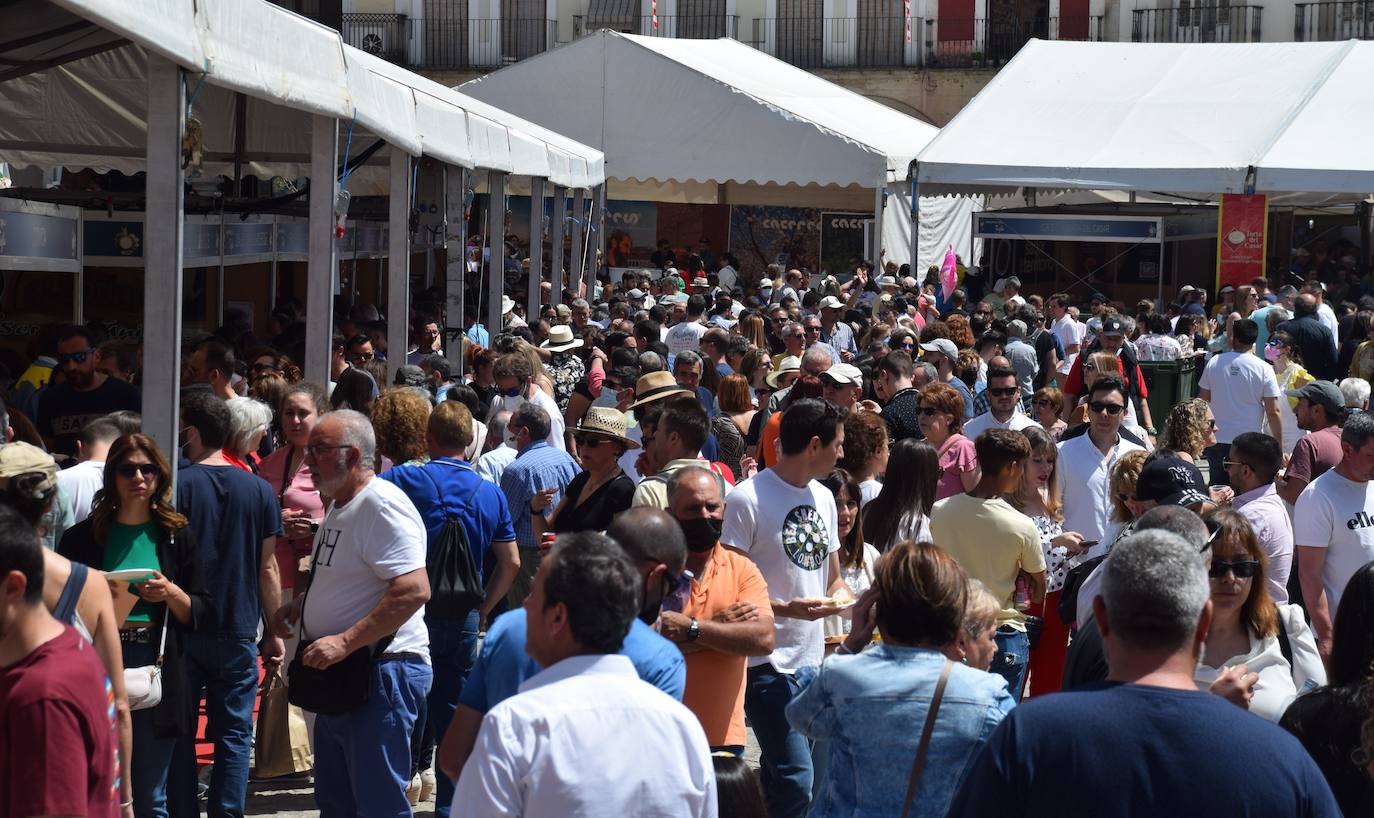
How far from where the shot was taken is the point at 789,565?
5.11 meters

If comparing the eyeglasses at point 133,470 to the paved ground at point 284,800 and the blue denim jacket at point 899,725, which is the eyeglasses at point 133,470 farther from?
the blue denim jacket at point 899,725

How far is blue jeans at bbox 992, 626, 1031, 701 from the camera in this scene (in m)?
5.45

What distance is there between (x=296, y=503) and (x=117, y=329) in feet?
21.0

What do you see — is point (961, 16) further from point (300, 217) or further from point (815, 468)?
point (815, 468)

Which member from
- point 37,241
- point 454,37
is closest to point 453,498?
point 37,241

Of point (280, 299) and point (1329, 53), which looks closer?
point (280, 299)

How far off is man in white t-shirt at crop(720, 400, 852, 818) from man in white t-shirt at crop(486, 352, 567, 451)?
337 cm

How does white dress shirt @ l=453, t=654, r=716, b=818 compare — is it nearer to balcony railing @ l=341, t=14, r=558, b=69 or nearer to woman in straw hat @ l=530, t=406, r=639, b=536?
woman in straw hat @ l=530, t=406, r=639, b=536

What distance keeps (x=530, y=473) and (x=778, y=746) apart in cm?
221

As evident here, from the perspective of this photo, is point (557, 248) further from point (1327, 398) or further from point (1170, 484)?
point (1170, 484)

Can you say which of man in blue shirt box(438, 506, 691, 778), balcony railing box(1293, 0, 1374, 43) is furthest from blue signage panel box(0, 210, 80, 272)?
balcony railing box(1293, 0, 1374, 43)

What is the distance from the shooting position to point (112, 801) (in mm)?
3381

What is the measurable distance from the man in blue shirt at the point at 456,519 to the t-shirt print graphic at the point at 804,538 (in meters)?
1.20

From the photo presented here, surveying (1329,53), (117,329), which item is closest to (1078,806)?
(117,329)
